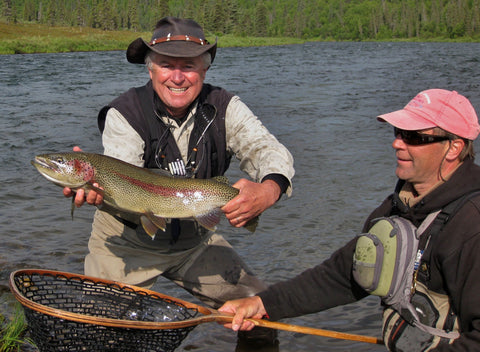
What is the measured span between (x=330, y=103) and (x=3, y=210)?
1137 cm

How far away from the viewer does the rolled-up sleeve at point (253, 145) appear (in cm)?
370

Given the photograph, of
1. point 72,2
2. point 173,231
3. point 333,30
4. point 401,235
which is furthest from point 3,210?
point 72,2

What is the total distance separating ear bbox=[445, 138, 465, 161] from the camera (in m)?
2.88

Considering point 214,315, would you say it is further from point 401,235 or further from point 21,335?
point 21,335

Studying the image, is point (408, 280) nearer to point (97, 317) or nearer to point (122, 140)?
point (97, 317)

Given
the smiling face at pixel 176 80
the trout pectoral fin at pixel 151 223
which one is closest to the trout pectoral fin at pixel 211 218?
the trout pectoral fin at pixel 151 223

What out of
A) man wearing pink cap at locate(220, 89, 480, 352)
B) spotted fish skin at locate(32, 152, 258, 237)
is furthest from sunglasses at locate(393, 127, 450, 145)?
spotted fish skin at locate(32, 152, 258, 237)

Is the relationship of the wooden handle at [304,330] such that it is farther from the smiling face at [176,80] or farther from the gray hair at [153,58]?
the gray hair at [153,58]

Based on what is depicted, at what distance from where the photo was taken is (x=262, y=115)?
1505 cm

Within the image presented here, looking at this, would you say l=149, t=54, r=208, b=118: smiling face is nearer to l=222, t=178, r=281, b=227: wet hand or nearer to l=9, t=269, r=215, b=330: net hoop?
l=222, t=178, r=281, b=227: wet hand

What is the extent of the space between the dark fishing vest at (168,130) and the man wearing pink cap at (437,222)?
1.22 meters

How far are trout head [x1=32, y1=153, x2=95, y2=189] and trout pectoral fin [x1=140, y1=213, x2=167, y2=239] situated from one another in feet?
1.37

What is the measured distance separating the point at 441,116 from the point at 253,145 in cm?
136

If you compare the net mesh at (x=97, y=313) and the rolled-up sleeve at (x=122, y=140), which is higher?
the rolled-up sleeve at (x=122, y=140)
